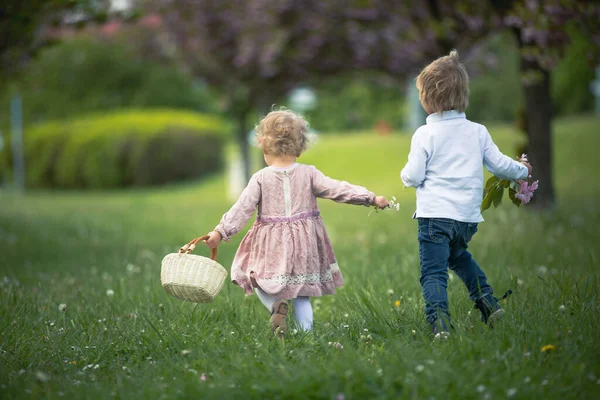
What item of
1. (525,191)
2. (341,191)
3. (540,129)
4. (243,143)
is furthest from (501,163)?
(243,143)

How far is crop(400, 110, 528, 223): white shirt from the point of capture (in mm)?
3809

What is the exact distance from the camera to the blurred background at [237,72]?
A: 8.41m

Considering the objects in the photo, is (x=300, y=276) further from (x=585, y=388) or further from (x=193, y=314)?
(x=585, y=388)

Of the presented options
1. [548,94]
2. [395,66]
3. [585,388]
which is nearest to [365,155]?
[395,66]

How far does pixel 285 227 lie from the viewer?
3.95 meters

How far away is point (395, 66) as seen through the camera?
13.8 meters

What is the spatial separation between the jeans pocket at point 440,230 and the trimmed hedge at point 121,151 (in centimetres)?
1830

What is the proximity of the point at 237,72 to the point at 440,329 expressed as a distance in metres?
11.7

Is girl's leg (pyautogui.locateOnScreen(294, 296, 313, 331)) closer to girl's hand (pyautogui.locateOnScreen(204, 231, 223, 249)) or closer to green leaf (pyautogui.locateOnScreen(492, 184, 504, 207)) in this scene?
girl's hand (pyautogui.locateOnScreen(204, 231, 223, 249))

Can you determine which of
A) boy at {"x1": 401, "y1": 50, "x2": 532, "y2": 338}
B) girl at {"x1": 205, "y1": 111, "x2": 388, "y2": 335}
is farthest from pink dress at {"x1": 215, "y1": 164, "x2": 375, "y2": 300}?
boy at {"x1": 401, "y1": 50, "x2": 532, "y2": 338}

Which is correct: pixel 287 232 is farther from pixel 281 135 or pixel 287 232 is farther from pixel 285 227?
pixel 281 135

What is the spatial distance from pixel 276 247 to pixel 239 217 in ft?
0.89

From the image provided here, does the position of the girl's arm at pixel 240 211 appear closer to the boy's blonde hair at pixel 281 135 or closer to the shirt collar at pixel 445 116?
the boy's blonde hair at pixel 281 135

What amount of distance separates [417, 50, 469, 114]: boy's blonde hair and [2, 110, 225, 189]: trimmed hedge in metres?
18.2
